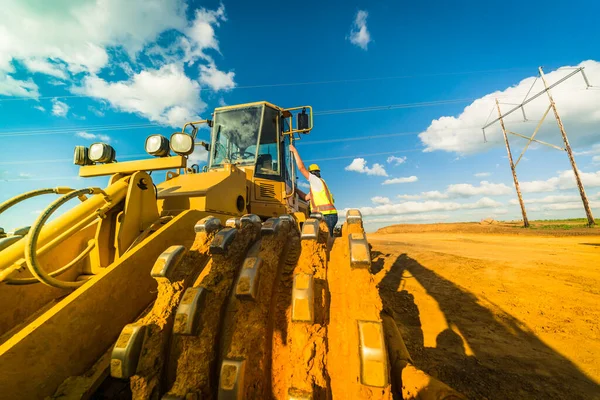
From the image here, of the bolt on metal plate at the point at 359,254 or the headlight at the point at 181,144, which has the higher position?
the headlight at the point at 181,144

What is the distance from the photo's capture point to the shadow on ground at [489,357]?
2672mm

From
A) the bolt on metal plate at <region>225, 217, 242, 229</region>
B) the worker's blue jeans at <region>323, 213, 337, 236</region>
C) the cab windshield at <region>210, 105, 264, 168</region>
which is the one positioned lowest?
the bolt on metal plate at <region>225, 217, 242, 229</region>

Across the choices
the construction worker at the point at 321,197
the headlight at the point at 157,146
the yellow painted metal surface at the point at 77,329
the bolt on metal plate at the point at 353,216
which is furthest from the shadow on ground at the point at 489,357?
the headlight at the point at 157,146

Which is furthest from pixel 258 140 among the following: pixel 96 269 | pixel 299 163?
pixel 96 269

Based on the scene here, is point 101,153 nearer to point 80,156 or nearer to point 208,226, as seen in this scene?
point 80,156

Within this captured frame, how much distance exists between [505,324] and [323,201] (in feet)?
11.4

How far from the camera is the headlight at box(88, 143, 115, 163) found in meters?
2.84

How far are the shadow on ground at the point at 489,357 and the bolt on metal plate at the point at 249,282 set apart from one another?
122cm

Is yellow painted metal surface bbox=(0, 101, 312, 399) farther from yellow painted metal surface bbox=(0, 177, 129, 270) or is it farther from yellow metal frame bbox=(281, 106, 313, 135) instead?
yellow metal frame bbox=(281, 106, 313, 135)

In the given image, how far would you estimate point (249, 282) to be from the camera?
1.58 metres

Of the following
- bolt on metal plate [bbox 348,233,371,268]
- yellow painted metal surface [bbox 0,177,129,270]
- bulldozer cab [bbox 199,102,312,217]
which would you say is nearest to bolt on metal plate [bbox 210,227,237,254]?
bolt on metal plate [bbox 348,233,371,268]

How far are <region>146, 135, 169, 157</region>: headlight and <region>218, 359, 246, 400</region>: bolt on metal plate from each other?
2.23m

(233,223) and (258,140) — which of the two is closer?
(233,223)

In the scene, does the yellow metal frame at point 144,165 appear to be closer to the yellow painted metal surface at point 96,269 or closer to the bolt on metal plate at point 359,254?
the yellow painted metal surface at point 96,269
